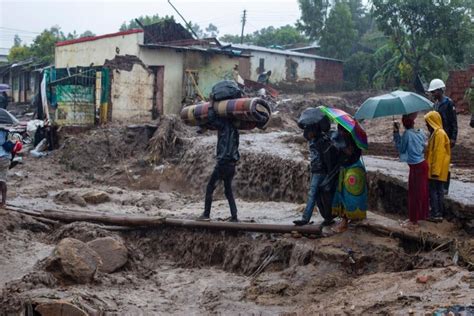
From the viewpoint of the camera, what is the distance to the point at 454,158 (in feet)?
44.0

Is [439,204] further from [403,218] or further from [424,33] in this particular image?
[424,33]

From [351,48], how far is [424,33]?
1242 centimetres

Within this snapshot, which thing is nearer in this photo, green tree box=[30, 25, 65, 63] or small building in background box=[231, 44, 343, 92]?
small building in background box=[231, 44, 343, 92]

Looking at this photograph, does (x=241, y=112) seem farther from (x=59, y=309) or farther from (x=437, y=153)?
(x=59, y=309)

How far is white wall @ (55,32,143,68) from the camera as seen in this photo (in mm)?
23109

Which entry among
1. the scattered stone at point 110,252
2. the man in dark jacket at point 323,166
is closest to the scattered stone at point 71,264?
the scattered stone at point 110,252

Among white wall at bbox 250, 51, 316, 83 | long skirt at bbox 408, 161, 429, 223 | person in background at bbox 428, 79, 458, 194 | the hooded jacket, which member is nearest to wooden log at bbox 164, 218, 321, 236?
long skirt at bbox 408, 161, 429, 223

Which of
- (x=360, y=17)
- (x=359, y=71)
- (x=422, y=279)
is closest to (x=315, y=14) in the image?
(x=359, y=71)

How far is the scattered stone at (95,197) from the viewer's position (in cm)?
1241

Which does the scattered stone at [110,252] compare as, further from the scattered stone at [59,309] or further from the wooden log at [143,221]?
the scattered stone at [59,309]

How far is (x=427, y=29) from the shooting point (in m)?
29.2

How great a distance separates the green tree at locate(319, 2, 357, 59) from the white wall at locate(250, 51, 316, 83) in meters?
5.13

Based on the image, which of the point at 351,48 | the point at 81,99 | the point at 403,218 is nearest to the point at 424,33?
the point at 351,48

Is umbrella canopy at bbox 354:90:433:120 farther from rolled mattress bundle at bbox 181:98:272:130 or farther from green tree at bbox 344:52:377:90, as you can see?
green tree at bbox 344:52:377:90
